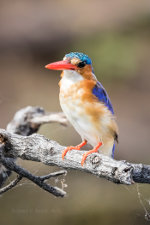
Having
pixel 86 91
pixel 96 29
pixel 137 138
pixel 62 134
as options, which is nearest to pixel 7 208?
pixel 62 134

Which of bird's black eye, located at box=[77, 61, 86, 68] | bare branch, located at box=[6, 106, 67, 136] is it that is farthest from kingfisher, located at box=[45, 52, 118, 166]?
bare branch, located at box=[6, 106, 67, 136]

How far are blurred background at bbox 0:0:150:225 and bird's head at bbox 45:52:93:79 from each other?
2300mm

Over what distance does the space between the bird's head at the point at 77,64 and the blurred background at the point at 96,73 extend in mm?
2300

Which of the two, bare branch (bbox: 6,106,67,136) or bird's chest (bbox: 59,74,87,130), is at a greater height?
bird's chest (bbox: 59,74,87,130)

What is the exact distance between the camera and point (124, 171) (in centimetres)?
153

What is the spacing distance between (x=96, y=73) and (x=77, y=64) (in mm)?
4479

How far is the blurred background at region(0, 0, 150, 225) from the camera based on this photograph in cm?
430

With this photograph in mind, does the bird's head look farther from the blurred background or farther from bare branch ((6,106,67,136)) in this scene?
the blurred background

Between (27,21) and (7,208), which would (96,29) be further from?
(7,208)

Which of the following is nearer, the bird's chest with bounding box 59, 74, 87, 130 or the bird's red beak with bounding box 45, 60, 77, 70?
the bird's red beak with bounding box 45, 60, 77, 70

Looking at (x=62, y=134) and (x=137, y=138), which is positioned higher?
(x=62, y=134)

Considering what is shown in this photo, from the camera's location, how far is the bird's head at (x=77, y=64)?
1.73 meters

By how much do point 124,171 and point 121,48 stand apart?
5.15 m

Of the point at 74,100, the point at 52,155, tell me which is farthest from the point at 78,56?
the point at 52,155
